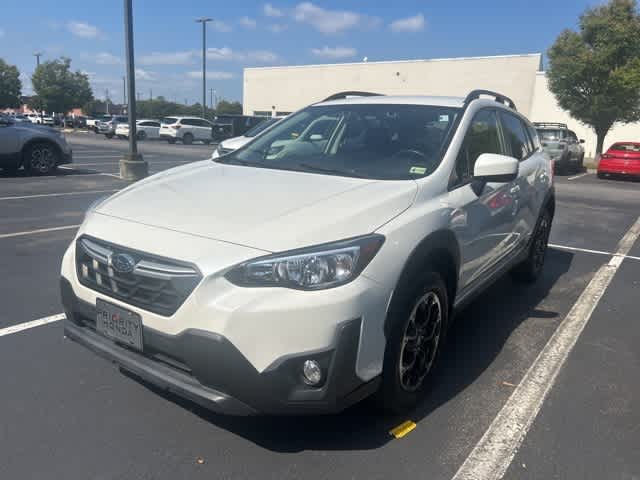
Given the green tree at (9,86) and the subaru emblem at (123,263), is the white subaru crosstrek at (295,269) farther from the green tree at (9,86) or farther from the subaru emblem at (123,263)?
the green tree at (9,86)

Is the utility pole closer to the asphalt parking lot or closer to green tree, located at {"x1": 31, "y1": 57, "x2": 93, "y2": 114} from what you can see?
the asphalt parking lot

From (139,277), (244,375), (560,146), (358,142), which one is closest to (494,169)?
(358,142)

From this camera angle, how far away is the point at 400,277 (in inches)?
99.6

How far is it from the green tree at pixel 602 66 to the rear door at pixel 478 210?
2287cm

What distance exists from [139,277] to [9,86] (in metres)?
60.6

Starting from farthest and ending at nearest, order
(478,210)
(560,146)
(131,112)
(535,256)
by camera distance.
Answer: (560,146)
(131,112)
(535,256)
(478,210)

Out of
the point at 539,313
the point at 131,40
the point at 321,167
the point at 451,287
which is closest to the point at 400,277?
the point at 451,287

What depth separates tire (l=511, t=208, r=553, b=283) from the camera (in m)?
5.28

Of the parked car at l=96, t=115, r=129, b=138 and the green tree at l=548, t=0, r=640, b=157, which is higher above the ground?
the green tree at l=548, t=0, r=640, b=157

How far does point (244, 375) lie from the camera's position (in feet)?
7.28

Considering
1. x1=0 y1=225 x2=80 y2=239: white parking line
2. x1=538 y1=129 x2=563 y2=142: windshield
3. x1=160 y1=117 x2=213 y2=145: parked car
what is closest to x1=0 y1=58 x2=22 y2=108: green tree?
x1=160 y1=117 x2=213 y2=145: parked car

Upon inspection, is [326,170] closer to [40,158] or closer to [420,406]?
[420,406]

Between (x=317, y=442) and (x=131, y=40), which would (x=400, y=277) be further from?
(x=131, y=40)

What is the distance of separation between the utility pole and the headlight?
1029 centimetres
